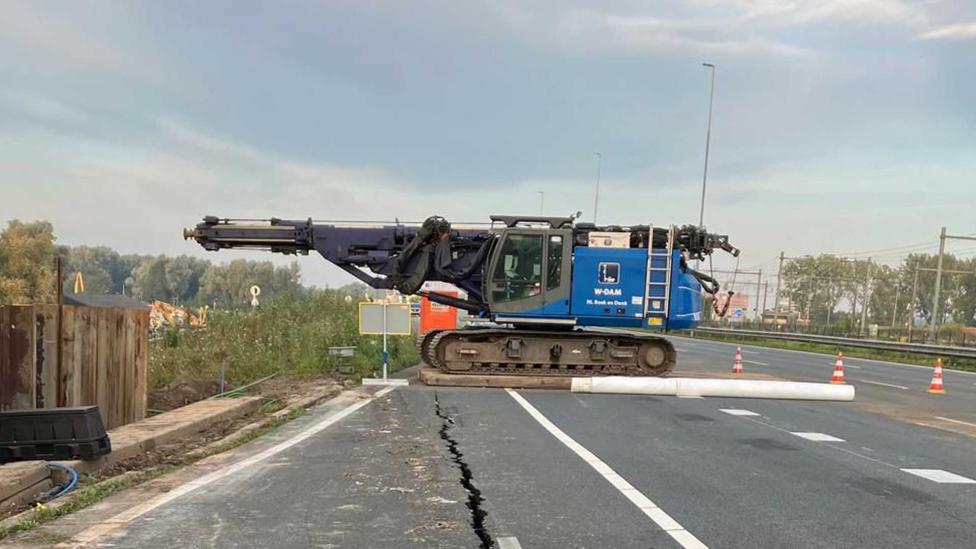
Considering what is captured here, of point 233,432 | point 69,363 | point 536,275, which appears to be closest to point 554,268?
point 536,275

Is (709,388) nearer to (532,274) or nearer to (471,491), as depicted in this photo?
(532,274)

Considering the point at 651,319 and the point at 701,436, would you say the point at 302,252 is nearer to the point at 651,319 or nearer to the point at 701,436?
the point at 651,319

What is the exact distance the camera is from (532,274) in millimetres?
14141

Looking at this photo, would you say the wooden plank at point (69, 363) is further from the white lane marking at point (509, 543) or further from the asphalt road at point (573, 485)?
the white lane marking at point (509, 543)

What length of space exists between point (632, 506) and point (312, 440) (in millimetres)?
4316

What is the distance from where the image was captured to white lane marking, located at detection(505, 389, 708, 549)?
4797 mm

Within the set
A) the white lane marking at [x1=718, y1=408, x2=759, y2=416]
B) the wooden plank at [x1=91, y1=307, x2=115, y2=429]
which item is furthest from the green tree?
the white lane marking at [x1=718, y1=408, x2=759, y2=416]

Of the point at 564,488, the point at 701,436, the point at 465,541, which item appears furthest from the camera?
the point at 701,436

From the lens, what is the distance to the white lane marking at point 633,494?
4.80 metres

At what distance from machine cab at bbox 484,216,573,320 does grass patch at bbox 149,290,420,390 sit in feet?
12.8

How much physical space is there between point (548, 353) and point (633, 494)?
867 centimetres

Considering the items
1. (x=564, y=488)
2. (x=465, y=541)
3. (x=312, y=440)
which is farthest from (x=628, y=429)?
(x=465, y=541)

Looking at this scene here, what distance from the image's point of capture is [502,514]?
5297 millimetres

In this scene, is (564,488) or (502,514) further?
(564,488)
